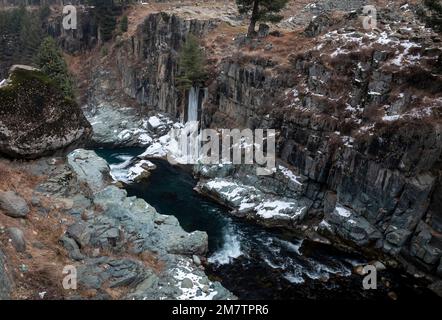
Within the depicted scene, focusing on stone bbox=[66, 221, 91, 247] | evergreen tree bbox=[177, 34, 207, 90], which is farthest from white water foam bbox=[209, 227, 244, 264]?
evergreen tree bbox=[177, 34, 207, 90]

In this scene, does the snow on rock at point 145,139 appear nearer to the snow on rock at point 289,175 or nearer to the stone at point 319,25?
the snow on rock at point 289,175

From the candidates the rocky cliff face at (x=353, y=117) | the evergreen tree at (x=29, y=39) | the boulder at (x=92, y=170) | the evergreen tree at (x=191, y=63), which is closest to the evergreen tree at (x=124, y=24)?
the evergreen tree at (x=29, y=39)

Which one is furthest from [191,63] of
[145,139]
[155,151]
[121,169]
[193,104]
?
[121,169]

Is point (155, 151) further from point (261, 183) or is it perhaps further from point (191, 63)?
point (261, 183)

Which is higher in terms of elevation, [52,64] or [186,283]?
[52,64]

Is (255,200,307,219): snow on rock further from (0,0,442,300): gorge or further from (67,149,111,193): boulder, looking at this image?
(67,149,111,193): boulder
